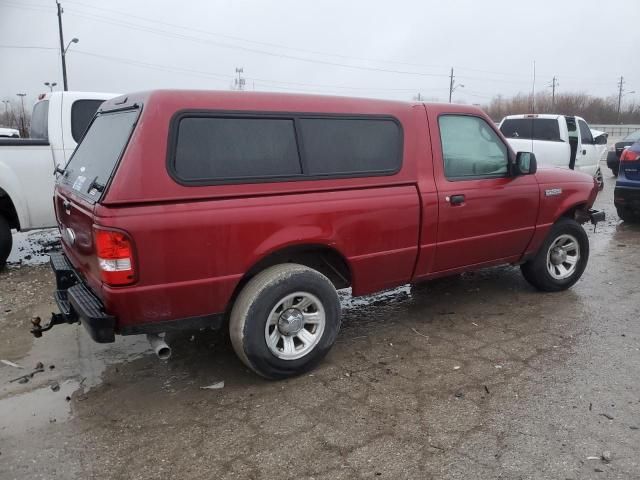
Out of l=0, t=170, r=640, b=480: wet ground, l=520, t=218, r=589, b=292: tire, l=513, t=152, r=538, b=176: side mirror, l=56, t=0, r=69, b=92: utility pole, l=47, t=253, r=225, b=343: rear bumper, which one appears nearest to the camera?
l=0, t=170, r=640, b=480: wet ground

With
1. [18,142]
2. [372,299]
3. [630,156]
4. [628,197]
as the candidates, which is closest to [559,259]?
[372,299]

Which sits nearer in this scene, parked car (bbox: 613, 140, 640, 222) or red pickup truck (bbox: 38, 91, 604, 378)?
red pickup truck (bbox: 38, 91, 604, 378)

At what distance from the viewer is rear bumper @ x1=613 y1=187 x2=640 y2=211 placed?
827 centimetres

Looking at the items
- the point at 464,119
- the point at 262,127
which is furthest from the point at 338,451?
the point at 464,119

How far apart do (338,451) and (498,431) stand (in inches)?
36.7

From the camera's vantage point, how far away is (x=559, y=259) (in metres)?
5.29

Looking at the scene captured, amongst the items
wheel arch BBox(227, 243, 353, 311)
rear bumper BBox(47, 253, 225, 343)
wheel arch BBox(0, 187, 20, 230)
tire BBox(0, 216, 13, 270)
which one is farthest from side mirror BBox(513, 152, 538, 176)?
tire BBox(0, 216, 13, 270)

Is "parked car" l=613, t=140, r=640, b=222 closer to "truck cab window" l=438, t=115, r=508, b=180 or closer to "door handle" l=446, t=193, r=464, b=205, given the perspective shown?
"truck cab window" l=438, t=115, r=508, b=180

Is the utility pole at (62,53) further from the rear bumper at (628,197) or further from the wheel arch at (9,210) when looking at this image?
the rear bumper at (628,197)

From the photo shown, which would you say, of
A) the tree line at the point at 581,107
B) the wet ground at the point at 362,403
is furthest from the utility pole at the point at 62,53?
the tree line at the point at 581,107

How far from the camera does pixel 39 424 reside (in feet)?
10.4

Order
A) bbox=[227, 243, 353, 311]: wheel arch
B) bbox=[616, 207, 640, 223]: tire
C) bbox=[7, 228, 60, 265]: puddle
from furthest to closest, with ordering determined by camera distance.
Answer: bbox=[616, 207, 640, 223]: tire < bbox=[7, 228, 60, 265]: puddle < bbox=[227, 243, 353, 311]: wheel arch

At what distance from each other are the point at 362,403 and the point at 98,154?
242 cm

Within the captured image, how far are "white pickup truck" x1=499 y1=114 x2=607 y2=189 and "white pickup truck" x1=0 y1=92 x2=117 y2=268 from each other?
26.1ft
